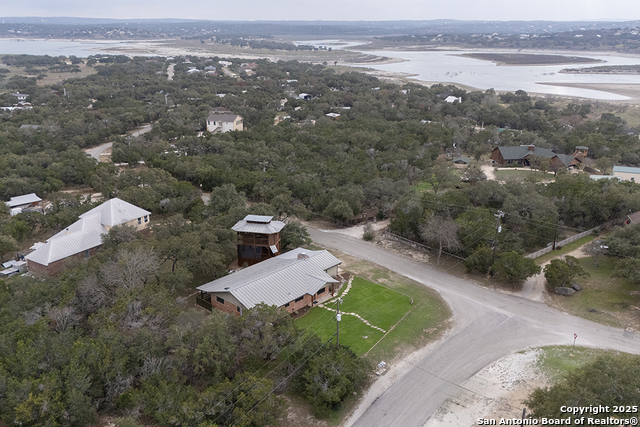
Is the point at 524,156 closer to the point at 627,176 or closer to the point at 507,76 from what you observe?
the point at 627,176

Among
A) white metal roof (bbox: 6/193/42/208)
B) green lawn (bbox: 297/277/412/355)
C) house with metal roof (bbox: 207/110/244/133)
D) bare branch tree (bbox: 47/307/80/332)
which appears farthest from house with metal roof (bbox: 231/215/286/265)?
house with metal roof (bbox: 207/110/244/133)

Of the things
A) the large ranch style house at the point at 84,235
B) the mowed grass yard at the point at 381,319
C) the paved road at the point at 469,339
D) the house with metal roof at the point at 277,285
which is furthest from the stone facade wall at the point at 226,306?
the large ranch style house at the point at 84,235

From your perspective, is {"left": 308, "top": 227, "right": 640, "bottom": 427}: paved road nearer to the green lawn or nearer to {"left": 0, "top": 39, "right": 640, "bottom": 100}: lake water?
the green lawn

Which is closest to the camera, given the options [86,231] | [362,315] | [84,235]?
[362,315]

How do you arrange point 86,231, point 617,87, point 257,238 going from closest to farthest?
point 257,238, point 86,231, point 617,87

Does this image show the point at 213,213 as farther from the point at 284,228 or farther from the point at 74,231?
the point at 74,231

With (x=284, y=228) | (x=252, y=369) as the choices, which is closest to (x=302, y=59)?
(x=284, y=228)

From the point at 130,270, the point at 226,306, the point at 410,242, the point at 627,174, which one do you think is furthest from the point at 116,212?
the point at 627,174
